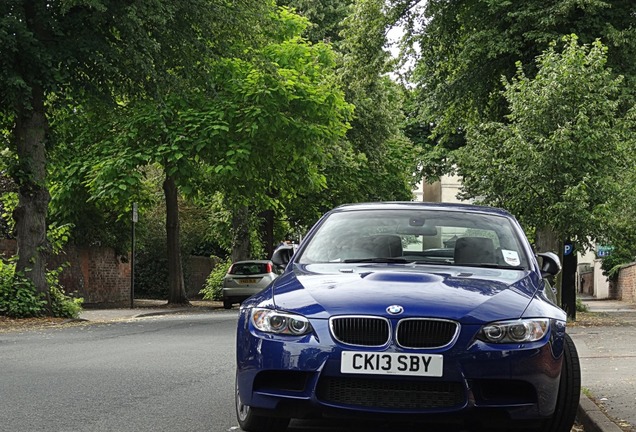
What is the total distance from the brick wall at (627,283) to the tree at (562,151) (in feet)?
71.5

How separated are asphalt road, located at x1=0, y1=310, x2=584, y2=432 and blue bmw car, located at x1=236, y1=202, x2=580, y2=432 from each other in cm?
99

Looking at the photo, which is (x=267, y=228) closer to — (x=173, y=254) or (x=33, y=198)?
(x=173, y=254)

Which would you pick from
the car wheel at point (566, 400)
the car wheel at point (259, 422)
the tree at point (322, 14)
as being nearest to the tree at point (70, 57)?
the car wheel at point (259, 422)

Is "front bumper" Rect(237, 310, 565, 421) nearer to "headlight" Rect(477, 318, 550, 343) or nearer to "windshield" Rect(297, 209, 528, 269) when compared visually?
"headlight" Rect(477, 318, 550, 343)

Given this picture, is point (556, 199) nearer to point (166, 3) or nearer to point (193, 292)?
point (166, 3)

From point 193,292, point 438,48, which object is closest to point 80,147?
point 438,48

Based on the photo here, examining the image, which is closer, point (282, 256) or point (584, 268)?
point (282, 256)

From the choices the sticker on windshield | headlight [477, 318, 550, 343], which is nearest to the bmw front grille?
headlight [477, 318, 550, 343]

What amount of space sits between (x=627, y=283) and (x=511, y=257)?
39.0 meters

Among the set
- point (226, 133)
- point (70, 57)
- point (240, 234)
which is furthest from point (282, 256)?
point (240, 234)

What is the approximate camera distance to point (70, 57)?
71.1 ft

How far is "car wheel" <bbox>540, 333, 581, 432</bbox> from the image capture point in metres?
6.93

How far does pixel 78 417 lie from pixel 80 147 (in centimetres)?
2357

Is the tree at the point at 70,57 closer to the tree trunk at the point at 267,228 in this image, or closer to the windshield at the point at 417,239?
the windshield at the point at 417,239
